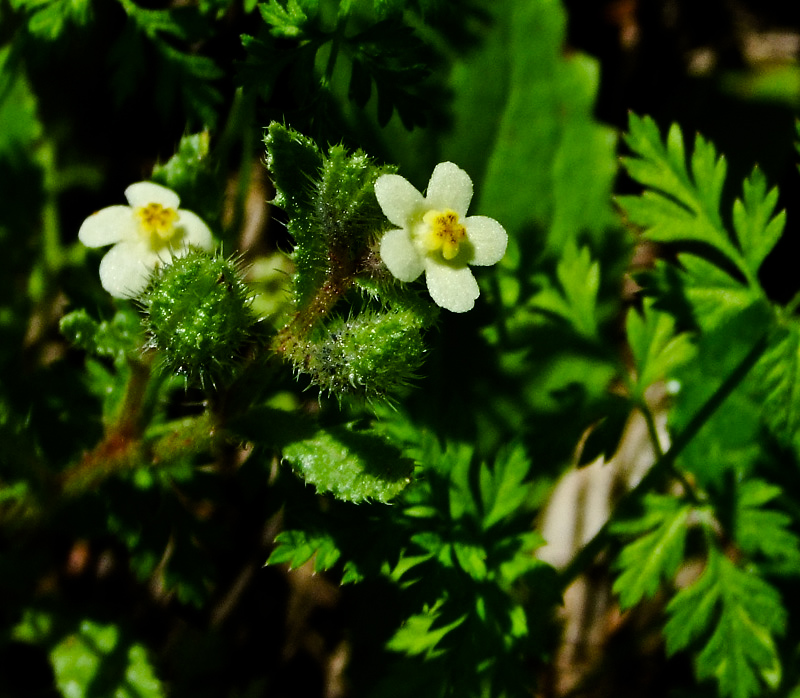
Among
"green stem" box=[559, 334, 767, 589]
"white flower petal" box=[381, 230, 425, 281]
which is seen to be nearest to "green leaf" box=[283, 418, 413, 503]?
"white flower petal" box=[381, 230, 425, 281]

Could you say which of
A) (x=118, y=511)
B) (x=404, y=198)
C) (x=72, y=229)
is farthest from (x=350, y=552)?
(x=72, y=229)

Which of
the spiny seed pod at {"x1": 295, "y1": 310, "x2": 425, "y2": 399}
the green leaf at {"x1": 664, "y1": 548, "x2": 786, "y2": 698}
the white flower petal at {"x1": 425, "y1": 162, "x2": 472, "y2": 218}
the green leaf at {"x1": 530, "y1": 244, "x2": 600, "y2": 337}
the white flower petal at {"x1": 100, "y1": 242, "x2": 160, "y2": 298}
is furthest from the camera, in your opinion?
the green leaf at {"x1": 530, "y1": 244, "x2": 600, "y2": 337}

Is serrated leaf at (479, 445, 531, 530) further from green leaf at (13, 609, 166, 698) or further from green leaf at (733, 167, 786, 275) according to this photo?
green leaf at (13, 609, 166, 698)

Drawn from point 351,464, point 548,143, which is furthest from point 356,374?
point 548,143

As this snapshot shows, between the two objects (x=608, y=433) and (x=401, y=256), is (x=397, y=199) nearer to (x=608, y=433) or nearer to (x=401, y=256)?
(x=401, y=256)

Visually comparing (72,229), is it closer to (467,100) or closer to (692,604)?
(467,100)

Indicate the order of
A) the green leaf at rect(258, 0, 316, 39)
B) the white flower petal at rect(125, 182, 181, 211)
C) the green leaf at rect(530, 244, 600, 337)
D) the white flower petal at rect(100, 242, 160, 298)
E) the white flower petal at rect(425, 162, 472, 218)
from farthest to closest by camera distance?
the green leaf at rect(530, 244, 600, 337), the white flower petal at rect(125, 182, 181, 211), the white flower petal at rect(100, 242, 160, 298), the green leaf at rect(258, 0, 316, 39), the white flower petal at rect(425, 162, 472, 218)
